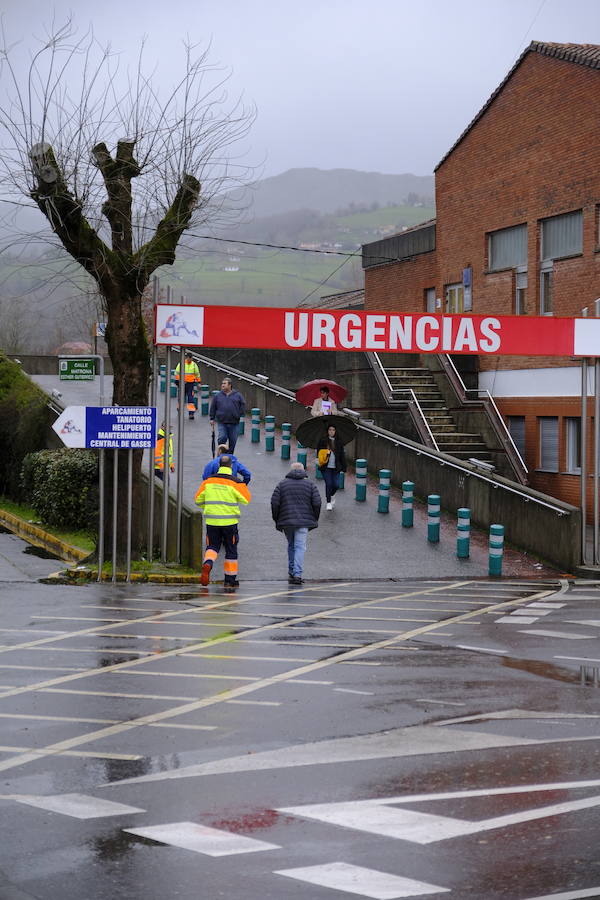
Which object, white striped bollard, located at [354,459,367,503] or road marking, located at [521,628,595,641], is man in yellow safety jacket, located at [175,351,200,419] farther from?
road marking, located at [521,628,595,641]

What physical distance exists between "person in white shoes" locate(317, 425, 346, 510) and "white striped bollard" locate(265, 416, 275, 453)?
5855 millimetres

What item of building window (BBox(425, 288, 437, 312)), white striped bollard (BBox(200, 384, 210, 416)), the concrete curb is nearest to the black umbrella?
the concrete curb

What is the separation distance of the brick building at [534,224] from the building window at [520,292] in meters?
0.04

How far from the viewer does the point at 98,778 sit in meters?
7.48

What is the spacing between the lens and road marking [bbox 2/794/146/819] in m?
6.70

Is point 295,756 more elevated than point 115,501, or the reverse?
point 115,501

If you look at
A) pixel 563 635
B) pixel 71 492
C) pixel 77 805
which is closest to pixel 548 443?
pixel 71 492

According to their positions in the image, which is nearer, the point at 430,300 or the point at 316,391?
the point at 316,391

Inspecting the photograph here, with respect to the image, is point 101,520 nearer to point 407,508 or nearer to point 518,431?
point 407,508

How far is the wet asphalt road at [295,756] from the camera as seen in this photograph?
580 cm

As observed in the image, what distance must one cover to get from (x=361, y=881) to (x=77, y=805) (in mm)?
1960

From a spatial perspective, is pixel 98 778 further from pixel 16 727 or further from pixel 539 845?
pixel 539 845

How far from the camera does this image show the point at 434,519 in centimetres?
2205

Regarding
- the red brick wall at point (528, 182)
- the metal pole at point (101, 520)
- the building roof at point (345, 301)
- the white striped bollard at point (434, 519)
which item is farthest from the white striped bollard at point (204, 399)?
the metal pole at point (101, 520)
